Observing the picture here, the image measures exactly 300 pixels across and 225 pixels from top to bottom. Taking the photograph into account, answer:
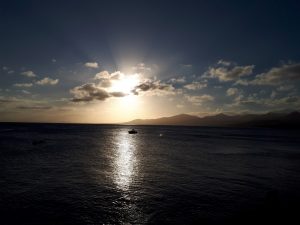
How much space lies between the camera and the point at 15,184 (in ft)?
88.9

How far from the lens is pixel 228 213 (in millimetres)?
19531

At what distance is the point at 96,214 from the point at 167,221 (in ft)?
20.1

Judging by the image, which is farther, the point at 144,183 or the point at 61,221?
the point at 144,183

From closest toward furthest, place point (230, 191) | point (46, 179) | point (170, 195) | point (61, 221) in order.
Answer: point (61, 221) < point (170, 195) < point (230, 191) < point (46, 179)

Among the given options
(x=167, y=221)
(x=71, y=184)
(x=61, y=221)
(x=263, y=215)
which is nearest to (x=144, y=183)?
(x=71, y=184)

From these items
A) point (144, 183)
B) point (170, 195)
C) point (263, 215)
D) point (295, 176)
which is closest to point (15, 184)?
point (144, 183)

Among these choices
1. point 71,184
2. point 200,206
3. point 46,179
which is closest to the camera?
point 200,206

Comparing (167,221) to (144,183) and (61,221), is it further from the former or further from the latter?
(144,183)

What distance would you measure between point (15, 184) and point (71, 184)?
6.64 metres

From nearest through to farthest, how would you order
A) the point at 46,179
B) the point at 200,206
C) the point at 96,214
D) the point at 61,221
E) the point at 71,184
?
1. the point at 61,221
2. the point at 96,214
3. the point at 200,206
4. the point at 71,184
5. the point at 46,179

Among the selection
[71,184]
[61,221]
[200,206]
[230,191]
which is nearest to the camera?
[61,221]

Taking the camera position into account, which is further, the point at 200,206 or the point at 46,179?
the point at 46,179

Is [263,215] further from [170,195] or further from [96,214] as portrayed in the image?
[96,214]

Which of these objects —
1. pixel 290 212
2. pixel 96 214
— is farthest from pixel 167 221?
pixel 290 212
